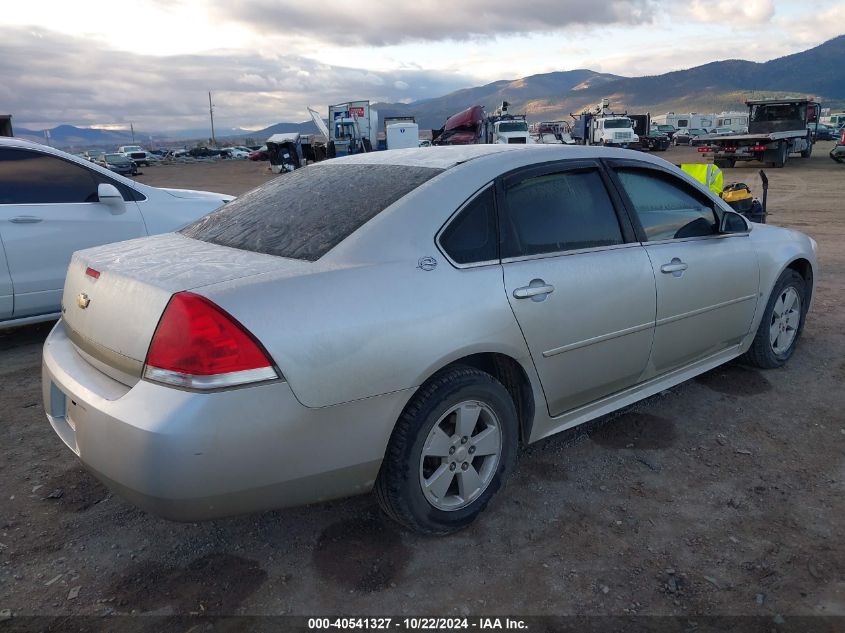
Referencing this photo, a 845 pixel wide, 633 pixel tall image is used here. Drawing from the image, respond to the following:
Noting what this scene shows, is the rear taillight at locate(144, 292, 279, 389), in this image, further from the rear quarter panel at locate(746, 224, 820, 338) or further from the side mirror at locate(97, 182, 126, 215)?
the side mirror at locate(97, 182, 126, 215)

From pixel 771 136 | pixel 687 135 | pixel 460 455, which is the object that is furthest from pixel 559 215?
pixel 687 135

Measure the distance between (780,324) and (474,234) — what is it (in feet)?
9.18

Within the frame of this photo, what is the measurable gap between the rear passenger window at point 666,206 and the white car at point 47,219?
408 cm

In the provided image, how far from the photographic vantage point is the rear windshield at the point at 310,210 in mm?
2535

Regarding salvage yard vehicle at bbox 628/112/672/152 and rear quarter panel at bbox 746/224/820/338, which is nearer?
rear quarter panel at bbox 746/224/820/338

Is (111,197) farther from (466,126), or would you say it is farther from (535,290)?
(466,126)

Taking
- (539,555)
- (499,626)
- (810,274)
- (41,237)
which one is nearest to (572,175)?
(539,555)

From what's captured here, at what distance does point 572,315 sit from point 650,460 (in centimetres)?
98

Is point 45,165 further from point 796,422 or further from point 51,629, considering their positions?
point 796,422

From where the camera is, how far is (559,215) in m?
2.96

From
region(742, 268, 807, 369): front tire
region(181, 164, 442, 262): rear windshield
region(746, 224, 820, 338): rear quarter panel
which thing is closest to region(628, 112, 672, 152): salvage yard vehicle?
region(742, 268, 807, 369): front tire

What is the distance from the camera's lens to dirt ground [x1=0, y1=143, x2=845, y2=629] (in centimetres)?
226

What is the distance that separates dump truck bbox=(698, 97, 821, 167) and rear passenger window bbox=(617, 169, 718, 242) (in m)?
22.2

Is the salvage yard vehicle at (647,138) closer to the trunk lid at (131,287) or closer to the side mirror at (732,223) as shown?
the side mirror at (732,223)
